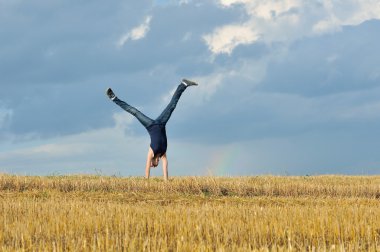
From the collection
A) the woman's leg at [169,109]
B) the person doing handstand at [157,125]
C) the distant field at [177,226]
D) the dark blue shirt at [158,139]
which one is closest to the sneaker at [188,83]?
the person doing handstand at [157,125]

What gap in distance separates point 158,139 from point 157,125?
20.4 inches

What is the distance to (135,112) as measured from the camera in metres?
19.5

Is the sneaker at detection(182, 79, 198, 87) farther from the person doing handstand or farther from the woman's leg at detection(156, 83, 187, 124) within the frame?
the woman's leg at detection(156, 83, 187, 124)

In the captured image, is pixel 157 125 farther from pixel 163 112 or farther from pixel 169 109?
pixel 169 109

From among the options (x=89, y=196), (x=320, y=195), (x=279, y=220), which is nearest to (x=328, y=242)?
(x=279, y=220)

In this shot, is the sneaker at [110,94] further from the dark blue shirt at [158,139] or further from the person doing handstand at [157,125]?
the dark blue shirt at [158,139]

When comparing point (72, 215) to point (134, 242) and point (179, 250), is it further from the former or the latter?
point (179, 250)

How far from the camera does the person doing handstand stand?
62.0ft

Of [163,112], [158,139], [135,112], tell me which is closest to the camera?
[158,139]

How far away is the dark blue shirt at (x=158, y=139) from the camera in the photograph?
18.8 meters

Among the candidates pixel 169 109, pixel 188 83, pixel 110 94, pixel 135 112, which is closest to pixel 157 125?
pixel 169 109

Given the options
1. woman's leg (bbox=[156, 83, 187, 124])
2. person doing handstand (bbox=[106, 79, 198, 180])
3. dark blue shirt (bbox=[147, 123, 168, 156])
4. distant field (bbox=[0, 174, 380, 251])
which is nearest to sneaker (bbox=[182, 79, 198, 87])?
person doing handstand (bbox=[106, 79, 198, 180])

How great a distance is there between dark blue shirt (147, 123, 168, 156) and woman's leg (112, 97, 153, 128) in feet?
0.76

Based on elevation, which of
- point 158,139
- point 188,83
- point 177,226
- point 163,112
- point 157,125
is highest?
point 188,83
